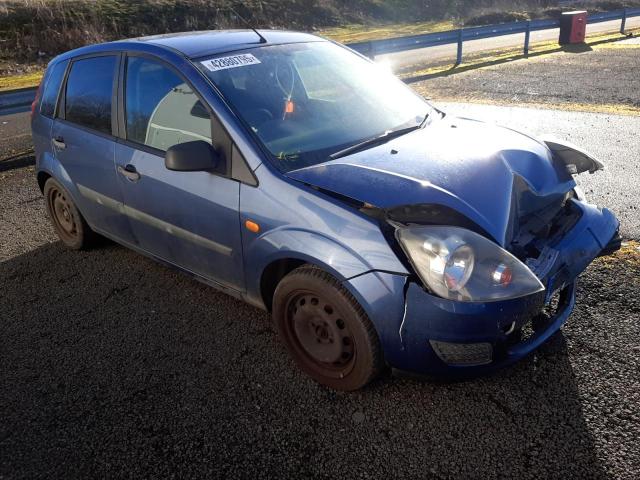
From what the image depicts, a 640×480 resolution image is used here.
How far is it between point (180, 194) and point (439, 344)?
1.75 meters

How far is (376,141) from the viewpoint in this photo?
10.8 feet

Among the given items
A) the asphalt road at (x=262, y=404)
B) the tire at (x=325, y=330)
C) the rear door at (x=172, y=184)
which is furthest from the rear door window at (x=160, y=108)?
the asphalt road at (x=262, y=404)

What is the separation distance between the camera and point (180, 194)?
333cm

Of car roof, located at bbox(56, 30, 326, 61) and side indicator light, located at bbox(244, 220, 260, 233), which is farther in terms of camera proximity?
car roof, located at bbox(56, 30, 326, 61)

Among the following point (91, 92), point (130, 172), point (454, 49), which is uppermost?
point (91, 92)

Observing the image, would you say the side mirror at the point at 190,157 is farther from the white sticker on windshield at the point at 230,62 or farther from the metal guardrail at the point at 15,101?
the metal guardrail at the point at 15,101

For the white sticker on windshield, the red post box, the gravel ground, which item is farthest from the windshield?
the red post box

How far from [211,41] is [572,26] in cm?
1515

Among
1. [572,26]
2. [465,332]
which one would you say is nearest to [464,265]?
[465,332]

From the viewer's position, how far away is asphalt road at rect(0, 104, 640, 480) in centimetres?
246

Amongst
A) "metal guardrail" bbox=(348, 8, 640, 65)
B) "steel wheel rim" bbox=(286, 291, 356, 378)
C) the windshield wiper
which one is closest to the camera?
"steel wheel rim" bbox=(286, 291, 356, 378)

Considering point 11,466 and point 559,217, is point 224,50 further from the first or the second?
point 11,466

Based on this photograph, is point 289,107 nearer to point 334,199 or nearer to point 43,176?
point 334,199

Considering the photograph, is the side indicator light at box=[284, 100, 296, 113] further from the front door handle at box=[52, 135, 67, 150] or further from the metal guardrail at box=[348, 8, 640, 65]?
the metal guardrail at box=[348, 8, 640, 65]
